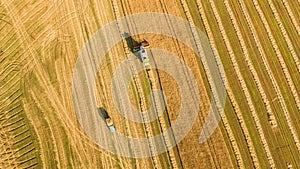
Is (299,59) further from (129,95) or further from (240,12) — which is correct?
(129,95)

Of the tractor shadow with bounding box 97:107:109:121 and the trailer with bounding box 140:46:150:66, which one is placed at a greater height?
the trailer with bounding box 140:46:150:66

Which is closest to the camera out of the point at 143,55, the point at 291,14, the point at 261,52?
the point at 143,55

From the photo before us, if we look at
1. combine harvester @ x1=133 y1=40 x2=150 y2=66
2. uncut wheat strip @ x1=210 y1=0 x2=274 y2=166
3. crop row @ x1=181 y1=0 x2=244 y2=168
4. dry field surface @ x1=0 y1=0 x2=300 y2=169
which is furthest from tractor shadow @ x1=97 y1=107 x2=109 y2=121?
uncut wheat strip @ x1=210 y1=0 x2=274 y2=166

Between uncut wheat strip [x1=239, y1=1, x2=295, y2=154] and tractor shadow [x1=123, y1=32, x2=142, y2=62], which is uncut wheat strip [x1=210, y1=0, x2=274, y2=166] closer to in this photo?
uncut wheat strip [x1=239, y1=1, x2=295, y2=154]

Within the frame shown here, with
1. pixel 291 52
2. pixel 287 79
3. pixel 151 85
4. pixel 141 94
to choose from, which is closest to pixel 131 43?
pixel 151 85

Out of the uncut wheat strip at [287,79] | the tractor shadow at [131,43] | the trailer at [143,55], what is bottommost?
the uncut wheat strip at [287,79]

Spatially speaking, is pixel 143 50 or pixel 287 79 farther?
pixel 287 79

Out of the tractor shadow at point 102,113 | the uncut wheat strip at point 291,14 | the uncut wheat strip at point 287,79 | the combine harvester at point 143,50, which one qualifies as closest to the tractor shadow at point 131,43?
the combine harvester at point 143,50

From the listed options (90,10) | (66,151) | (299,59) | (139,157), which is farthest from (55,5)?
(299,59)

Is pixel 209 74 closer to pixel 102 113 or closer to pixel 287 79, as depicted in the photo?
pixel 287 79

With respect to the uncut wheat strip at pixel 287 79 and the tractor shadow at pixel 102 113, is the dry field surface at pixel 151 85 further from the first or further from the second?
the tractor shadow at pixel 102 113
